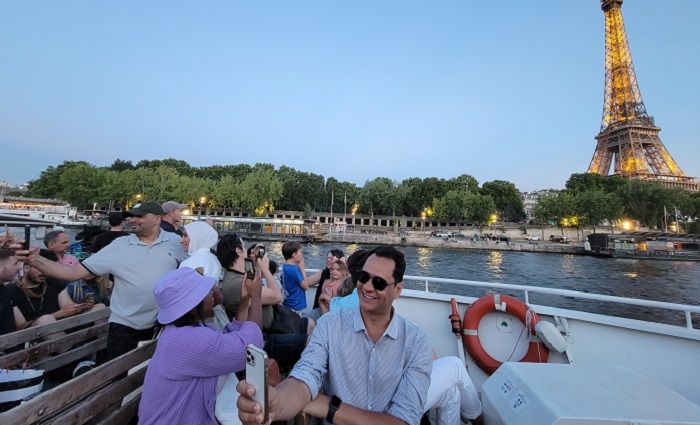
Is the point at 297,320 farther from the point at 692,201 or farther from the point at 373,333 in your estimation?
the point at 692,201

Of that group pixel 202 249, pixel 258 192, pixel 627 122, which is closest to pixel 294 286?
pixel 202 249

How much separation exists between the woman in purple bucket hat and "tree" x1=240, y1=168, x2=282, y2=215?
2440 inches

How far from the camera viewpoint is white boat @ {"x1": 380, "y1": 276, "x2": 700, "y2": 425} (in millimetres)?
1882

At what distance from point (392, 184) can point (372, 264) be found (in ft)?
237

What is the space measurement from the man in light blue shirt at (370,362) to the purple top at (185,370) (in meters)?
0.34

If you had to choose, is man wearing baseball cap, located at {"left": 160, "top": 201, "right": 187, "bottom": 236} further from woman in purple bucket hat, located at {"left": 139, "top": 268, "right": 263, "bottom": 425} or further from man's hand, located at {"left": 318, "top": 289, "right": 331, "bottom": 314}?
woman in purple bucket hat, located at {"left": 139, "top": 268, "right": 263, "bottom": 425}

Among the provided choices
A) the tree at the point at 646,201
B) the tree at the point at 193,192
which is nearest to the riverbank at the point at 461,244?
the tree at the point at 646,201

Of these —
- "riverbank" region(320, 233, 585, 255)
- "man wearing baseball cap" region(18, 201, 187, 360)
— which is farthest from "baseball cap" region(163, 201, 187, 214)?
"riverbank" region(320, 233, 585, 255)

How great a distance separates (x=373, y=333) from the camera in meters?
1.90

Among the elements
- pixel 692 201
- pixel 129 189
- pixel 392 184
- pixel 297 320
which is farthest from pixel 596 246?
pixel 129 189

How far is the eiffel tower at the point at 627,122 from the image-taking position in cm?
6262

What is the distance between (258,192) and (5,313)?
200 ft

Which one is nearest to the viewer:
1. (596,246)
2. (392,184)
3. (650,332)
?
(650,332)

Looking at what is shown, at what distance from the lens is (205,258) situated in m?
2.82
